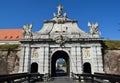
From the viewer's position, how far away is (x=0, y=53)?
1134 inches

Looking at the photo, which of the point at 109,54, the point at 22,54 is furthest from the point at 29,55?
the point at 109,54

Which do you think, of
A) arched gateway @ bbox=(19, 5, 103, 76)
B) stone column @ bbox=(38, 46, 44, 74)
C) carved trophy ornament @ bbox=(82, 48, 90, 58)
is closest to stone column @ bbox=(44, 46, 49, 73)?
arched gateway @ bbox=(19, 5, 103, 76)

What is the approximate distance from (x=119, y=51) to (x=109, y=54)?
2035 millimetres

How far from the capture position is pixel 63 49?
2655 centimetres

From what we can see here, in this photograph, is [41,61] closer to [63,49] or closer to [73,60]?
[63,49]

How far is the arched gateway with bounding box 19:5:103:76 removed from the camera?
84.5 feet

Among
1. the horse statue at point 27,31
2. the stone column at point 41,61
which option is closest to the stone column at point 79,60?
the stone column at point 41,61

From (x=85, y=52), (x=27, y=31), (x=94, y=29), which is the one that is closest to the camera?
(x=85, y=52)

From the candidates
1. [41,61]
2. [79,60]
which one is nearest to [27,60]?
[41,61]

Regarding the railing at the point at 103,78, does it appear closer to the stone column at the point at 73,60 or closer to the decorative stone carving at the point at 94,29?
the stone column at the point at 73,60

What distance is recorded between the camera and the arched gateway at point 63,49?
84.5 ft

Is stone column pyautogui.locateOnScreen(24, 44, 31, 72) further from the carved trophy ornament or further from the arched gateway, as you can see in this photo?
the carved trophy ornament

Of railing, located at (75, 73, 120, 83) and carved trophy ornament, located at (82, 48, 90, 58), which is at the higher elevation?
carved trophy ornament, located at (82, 48, 90, 58)

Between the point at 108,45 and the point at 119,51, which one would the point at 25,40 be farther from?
the point at 119,51
